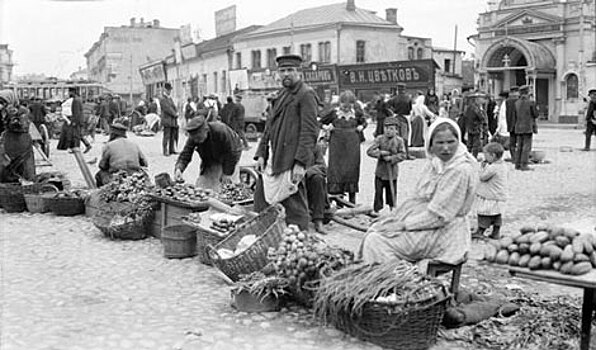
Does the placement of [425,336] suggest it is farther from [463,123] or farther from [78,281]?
[463,123]

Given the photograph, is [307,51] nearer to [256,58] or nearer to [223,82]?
[256,58]

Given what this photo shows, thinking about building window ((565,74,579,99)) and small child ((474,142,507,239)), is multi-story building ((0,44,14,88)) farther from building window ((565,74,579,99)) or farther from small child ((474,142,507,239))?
building window ((565,74,579,99))

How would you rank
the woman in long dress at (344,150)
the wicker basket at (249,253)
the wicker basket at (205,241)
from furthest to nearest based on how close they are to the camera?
the woman in long dress at (344,150) < the wicker basket at (205,241) < the wicker basket at (249,253)

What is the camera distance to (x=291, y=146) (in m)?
7.38

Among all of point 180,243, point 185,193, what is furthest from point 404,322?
point 185,193

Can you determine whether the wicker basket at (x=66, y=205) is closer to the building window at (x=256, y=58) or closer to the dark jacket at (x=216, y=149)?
the dark jacket at (x=216, y=149)

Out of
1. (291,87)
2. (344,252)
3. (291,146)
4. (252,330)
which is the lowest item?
(252,330)

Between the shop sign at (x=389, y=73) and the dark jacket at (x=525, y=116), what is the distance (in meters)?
21.2

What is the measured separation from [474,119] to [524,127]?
4.30 ft

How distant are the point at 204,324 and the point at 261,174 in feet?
8.13

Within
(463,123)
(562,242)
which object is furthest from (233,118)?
(562,242)

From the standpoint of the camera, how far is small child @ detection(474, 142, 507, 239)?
27.9ft

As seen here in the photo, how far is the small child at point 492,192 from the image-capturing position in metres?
8.52

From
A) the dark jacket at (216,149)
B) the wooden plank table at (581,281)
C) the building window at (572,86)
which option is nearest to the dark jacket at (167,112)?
the dark jacket at (216,149)
